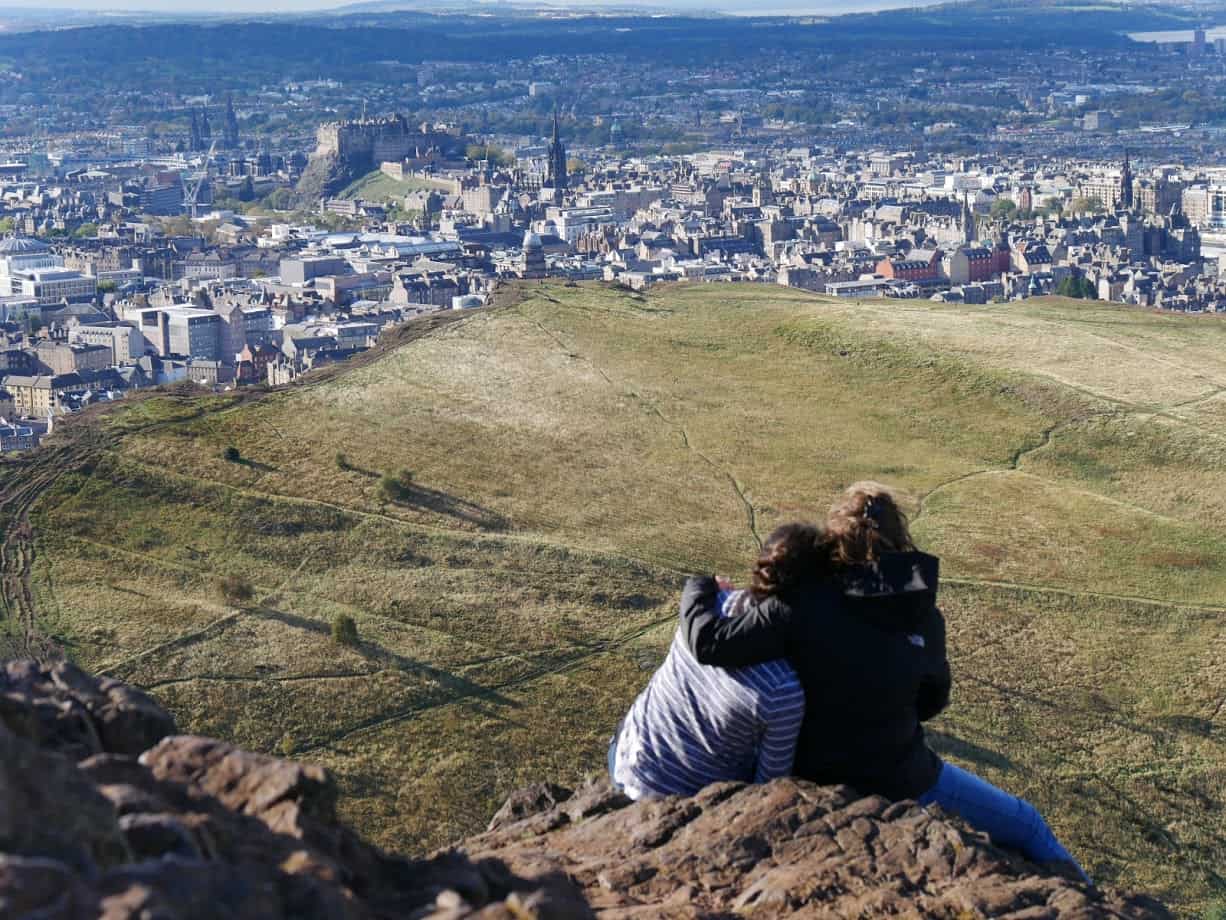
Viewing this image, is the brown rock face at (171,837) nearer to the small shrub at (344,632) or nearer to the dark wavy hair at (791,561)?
the dark wavy hair at (791,561)

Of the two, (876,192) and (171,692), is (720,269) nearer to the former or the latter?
(876,192)

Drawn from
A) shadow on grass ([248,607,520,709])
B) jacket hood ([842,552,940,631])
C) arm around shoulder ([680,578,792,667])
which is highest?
jacket hood ([842,552,940,631])

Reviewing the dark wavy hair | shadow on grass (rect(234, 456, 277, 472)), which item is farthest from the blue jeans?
shadow on grass (rect(234, 456, 277, 472))

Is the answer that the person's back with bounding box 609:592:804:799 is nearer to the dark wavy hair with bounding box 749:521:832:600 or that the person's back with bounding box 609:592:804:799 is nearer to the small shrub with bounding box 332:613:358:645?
the dark wavy hair with bounding box 749:521:832:600

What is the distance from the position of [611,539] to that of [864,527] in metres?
11.4

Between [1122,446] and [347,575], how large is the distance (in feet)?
32.0

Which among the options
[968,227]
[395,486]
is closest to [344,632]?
[395,486]

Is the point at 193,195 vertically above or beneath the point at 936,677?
beneath

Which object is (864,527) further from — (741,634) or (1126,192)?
(1126,192)

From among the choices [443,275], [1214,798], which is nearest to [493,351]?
[1214,798]

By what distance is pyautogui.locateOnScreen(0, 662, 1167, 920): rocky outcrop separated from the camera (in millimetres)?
4066

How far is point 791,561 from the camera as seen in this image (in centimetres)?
607

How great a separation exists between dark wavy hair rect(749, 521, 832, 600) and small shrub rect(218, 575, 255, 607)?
32.9 feet

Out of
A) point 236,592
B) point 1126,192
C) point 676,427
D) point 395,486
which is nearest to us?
point 236,592
